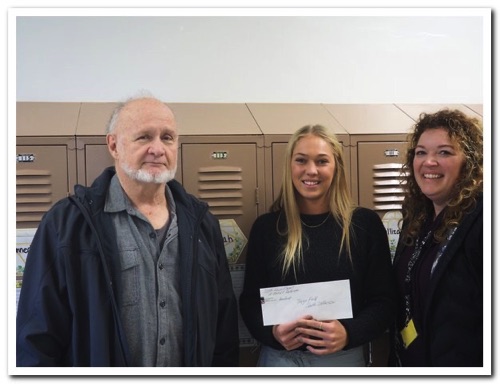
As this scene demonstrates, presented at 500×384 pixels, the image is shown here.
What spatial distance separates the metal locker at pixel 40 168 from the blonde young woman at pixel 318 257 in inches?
33.6

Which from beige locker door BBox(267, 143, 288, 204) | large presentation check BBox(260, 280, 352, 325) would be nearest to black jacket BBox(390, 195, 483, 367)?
large presentation check BBox(260, 280, 352, 325)

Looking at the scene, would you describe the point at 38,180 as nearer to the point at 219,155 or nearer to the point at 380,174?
the point at 219,155

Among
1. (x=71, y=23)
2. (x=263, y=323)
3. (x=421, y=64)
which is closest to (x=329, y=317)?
(x=263, y=323)

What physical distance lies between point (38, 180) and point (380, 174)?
152cm

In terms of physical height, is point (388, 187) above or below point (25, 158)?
below

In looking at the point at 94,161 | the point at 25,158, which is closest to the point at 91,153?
the point at 94,161

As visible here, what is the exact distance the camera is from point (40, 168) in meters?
2.05

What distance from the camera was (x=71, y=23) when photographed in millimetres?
2111

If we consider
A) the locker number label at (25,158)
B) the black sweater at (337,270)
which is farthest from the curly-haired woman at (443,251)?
the locker number label at (25,158)

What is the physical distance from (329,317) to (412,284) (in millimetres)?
354

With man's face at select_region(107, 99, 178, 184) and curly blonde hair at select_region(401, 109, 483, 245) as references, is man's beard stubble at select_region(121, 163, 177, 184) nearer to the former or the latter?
man's face at select_region(107, 99, 178, 184)

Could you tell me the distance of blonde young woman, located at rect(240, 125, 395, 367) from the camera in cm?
194

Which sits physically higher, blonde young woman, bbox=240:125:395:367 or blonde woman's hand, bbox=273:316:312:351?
blonde young woman, bbox=240:125:395:367
